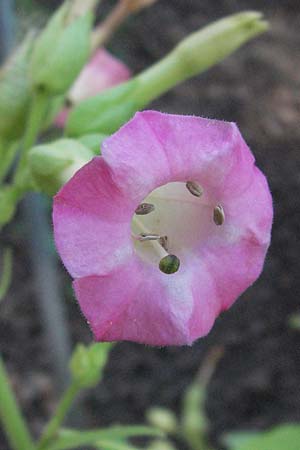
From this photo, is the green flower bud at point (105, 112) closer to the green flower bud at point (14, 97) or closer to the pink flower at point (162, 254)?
the green flower bud at point (14, 97)

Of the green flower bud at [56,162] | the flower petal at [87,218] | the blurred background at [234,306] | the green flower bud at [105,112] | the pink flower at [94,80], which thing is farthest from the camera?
the blurred background at [234,306]

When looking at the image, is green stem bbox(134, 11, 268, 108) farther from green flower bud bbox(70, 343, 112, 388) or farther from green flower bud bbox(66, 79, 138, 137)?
green flower bud bbox(70, 343, 112, 388)

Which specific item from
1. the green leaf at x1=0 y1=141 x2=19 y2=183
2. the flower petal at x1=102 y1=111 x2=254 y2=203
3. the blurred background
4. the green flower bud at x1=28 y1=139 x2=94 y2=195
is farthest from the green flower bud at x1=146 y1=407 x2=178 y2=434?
the flower petal at x1=102 y1=111 x2=254 y2=203

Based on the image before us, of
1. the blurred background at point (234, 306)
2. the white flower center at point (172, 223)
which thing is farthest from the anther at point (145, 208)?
the blurred background at point (234, 306)

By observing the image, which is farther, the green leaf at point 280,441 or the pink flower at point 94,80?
the pink flower at point 94,80

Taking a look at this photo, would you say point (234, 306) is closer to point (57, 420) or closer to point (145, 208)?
point (57, 420)

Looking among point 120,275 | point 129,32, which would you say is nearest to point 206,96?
point 129,32

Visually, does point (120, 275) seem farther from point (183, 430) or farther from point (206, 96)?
point (206, 96)
